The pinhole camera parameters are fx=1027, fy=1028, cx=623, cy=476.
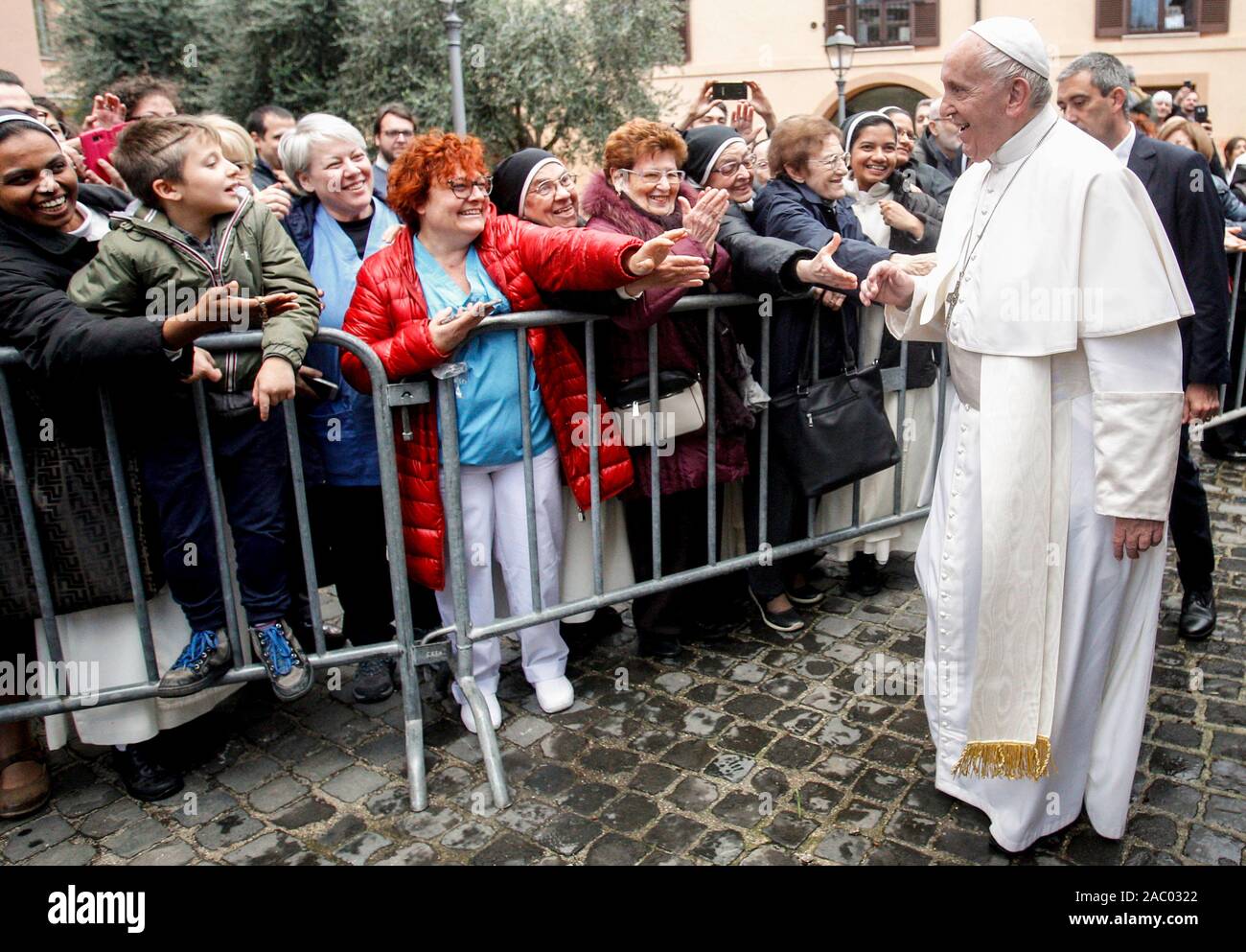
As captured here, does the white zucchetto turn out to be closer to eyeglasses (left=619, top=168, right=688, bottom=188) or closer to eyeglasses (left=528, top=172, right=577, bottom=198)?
eyeglasses (left=619, top=168, right=688, bottom=188)

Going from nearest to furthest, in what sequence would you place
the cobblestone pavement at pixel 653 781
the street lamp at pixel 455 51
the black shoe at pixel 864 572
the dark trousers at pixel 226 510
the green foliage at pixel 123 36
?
the cobblestone pavement at pixel 653 781
the dark trousers at pixel 226 510
the black shoe at pixel 864 572
the street lamp at pixel 455 51
the green foliage at pixel 123 36

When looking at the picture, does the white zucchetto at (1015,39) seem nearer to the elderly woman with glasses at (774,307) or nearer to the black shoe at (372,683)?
the elderly woman with glasses at (774,307)

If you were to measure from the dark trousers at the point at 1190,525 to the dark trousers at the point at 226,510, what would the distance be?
3656mm

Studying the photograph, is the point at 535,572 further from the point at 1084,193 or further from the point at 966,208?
the point at 1084,193

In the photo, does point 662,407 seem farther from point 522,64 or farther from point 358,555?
point 522,64

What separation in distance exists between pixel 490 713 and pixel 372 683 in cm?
63

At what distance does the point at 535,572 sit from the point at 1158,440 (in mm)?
2181

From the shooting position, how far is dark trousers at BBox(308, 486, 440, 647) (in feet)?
13.9

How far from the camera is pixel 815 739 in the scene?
3.73 meters

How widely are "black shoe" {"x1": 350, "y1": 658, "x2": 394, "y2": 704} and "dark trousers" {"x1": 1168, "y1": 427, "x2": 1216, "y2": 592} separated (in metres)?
3.40

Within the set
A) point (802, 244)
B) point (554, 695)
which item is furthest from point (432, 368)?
point (802, 244)

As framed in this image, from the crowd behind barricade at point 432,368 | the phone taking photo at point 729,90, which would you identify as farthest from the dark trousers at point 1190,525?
the phone taking photo at point 729,90

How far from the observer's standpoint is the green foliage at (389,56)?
19.0 metres

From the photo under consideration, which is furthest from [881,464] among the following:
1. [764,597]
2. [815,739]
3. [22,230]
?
[22,230]
